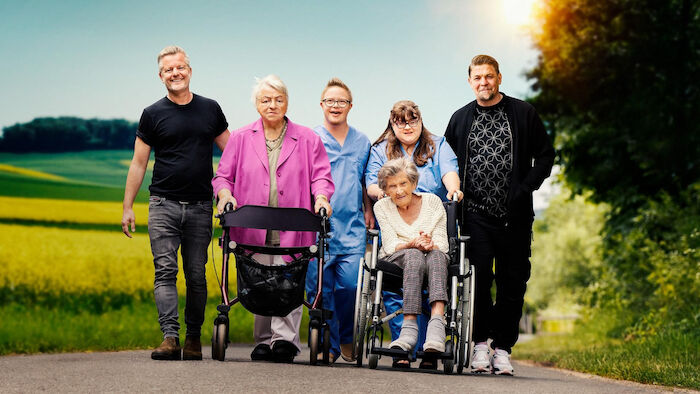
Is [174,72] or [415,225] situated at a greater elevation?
[174,72]

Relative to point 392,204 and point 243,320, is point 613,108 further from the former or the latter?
point 392,204

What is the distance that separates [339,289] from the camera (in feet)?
21.8

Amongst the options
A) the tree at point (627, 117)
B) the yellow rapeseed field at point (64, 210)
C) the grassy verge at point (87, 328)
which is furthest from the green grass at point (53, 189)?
the tree at point (627, 117)

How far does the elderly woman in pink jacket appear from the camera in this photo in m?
6.16

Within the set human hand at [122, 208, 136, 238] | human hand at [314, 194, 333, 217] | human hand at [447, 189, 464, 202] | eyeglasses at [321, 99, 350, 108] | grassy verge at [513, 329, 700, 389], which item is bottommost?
grassy verge at [513, 329, 700, 389]

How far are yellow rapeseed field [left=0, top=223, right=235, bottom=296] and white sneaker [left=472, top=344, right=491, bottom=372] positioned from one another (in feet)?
21.5

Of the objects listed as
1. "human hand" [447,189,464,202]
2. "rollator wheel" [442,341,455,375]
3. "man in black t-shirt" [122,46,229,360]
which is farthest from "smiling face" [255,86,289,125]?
"rollator wheel" [442,341,455,375]

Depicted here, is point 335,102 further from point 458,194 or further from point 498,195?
point 498,195

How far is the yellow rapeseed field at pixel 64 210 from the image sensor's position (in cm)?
1452

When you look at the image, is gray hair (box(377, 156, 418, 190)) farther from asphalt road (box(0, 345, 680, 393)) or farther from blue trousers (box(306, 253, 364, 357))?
asphalt road (box(0, 345, 680, 393))

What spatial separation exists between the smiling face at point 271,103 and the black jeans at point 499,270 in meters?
1.48

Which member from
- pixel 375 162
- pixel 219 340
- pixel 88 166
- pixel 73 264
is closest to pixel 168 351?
pixel 219 340

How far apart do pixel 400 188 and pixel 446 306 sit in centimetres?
82

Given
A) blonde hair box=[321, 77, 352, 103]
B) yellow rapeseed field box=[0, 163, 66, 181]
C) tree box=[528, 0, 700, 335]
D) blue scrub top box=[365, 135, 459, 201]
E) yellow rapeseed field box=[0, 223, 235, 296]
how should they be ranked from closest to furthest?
blue scrub top box=[365, 135, 459, 201], blonde hair box=[321, 77, 352, 103], yellow rapeseed field box=[0, 223, 235, 296], tree box=[528, 0, 700, 335], yellow rapeseed field box=[0, 163, 66, 181]
